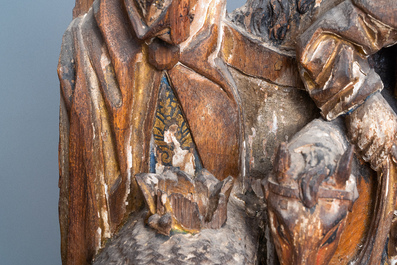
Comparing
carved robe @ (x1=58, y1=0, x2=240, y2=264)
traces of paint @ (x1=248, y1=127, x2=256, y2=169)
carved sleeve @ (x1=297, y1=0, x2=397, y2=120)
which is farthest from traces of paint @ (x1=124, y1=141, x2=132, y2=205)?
carved sleeve @ (x1=297, y1=0, x2=397, y2=120)

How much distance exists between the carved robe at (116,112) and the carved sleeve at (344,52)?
0.79 feet

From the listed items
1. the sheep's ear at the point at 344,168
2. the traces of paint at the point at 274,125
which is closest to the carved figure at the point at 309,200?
the sheep's ear at the point at 344,168

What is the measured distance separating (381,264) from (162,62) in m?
0.73

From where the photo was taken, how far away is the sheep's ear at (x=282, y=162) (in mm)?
918

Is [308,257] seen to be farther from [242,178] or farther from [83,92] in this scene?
[83,92]

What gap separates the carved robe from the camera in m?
1.11

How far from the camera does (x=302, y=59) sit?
107 centimetres

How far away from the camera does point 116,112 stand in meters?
1.12

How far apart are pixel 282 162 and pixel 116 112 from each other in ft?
1.35

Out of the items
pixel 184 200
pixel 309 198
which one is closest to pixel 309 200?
pixel 309 198

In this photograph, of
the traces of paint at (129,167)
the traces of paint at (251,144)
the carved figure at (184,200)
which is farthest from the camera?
the traces of paint at (251,144)

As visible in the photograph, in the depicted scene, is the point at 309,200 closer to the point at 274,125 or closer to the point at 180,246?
the point at 180,246

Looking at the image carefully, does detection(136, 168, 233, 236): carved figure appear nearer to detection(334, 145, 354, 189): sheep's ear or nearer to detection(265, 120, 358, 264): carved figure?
detection(265, 120, 358, 264): carved figure

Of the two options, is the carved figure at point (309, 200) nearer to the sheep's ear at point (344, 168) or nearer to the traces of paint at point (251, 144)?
the sheep's ear at point (344, 168)
